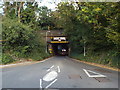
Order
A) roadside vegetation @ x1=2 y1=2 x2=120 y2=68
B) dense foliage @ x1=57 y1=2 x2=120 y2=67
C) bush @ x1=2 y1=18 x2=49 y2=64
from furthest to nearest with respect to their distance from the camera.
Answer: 1. bush @ x1=2 y1=18 x2=49 y2=64
2. roadside vegetation @ x1=2 y1=2 x2=120 y2=68
3. dense foliage @ x1=57 y1=2 x2=120 y2=67

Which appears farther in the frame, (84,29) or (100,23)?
(84,29)

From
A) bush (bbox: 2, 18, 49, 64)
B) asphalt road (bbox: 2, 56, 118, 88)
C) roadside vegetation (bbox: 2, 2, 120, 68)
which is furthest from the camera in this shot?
bush (bbox: 2, 18, 49, 64)

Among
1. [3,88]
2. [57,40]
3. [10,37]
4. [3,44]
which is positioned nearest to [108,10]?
[3,88]

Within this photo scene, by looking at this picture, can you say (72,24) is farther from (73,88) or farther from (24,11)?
(73,88)

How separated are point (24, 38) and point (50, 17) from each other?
93.9ft

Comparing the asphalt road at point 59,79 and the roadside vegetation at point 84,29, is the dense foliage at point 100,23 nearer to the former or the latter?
the roadside vegetation at point 84,29

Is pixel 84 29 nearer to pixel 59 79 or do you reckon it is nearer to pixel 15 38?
pixel 15 38

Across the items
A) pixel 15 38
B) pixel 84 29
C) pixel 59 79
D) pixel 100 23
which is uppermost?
pixel 100 23

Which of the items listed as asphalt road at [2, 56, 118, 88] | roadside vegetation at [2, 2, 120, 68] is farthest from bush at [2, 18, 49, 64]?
asphalt road at [2, 56, 118, 88]

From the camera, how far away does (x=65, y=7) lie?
19984mm

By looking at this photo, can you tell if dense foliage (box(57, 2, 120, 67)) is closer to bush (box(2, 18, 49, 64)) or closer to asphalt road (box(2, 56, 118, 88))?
asphalt road (box(2, 56, 118, 88))

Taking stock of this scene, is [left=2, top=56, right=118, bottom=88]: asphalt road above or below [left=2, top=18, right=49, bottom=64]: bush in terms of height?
below

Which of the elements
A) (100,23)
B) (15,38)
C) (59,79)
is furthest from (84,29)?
(59,79)

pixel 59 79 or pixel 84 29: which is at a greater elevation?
pixel 84 29
